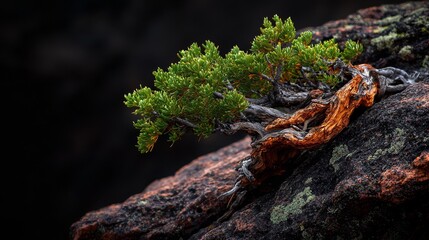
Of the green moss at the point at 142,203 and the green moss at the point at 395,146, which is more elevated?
the green moss at the point at 142,203

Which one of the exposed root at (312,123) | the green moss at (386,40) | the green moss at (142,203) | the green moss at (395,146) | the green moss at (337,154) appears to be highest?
the green moss at (386,40)

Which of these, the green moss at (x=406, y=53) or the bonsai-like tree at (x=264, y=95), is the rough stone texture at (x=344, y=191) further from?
the bonsai-like tree at (x=264, y=95)

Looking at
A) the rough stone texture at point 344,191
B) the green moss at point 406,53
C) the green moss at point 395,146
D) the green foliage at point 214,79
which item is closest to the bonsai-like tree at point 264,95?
the green foliage at point 214,79

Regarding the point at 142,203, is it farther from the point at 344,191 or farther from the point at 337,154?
the point at 344,191

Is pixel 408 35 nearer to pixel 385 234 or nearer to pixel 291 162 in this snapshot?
pixel 291 162

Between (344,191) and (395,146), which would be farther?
(395,146)

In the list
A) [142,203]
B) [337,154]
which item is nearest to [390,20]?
[337,154]

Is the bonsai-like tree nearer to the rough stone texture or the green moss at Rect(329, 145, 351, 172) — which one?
the green moss at Rect(329, 145, 351, 172)

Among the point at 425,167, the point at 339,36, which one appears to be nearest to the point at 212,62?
the point at 425,167
